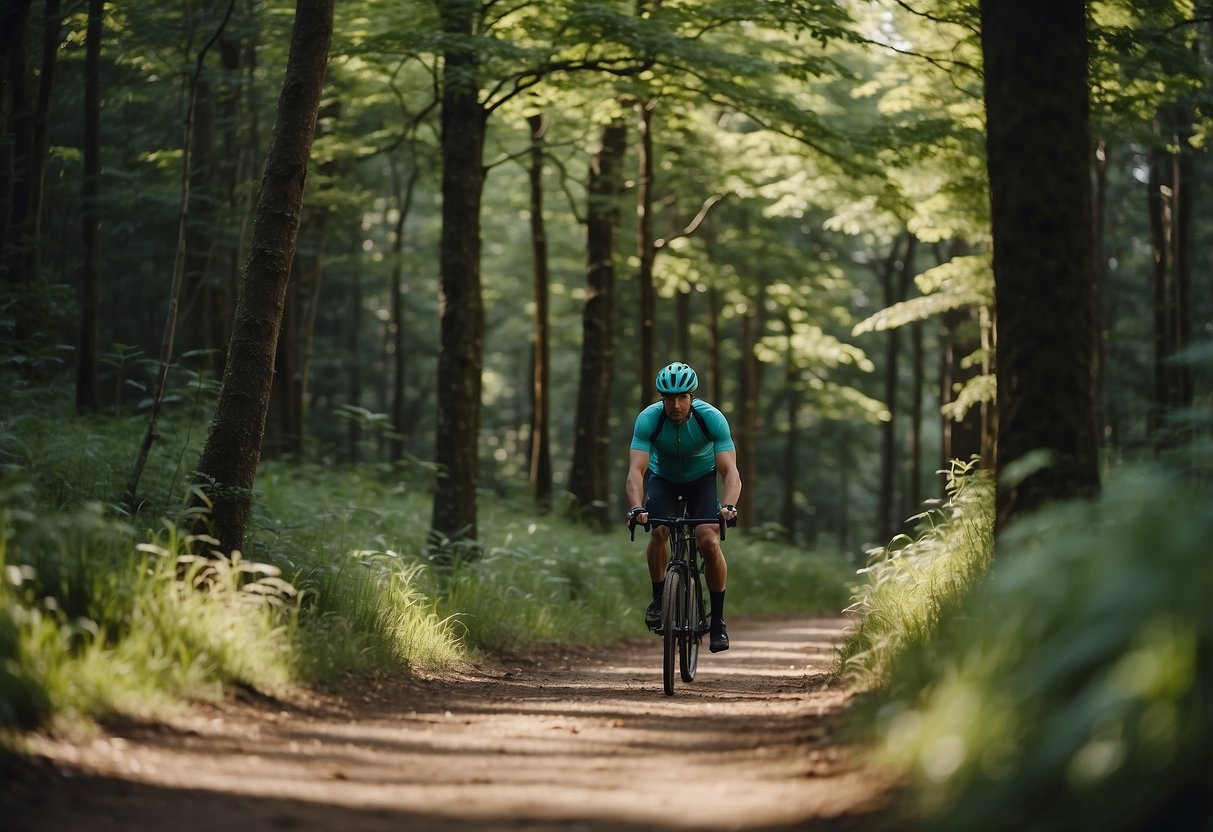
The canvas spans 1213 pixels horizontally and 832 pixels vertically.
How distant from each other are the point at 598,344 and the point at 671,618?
13.1 m

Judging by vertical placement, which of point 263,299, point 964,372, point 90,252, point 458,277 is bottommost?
point 263,299

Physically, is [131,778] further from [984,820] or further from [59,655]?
[984,820]

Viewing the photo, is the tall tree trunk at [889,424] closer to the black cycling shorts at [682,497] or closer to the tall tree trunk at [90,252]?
the tall tree trunk at [90,252]

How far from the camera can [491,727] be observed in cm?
728

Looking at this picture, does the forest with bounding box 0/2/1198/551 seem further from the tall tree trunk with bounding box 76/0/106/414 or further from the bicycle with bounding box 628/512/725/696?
the bicycle with bounding box 628/512/725/696

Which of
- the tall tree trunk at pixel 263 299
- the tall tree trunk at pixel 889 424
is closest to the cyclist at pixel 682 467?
the tall tree trunk at pixel 263 299

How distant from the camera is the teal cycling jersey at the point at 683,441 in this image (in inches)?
376

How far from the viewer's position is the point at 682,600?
30.4ft

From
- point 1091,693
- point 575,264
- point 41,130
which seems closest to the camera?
point 1091,693

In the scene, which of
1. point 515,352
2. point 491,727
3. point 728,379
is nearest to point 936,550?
point 491,727

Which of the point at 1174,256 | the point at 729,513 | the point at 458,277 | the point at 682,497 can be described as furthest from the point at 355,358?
the point at 729,513

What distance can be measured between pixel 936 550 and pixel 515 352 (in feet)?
143

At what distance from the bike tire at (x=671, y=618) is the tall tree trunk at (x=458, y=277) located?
4441 millimetres

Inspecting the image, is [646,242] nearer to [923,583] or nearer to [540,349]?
[540,349]
